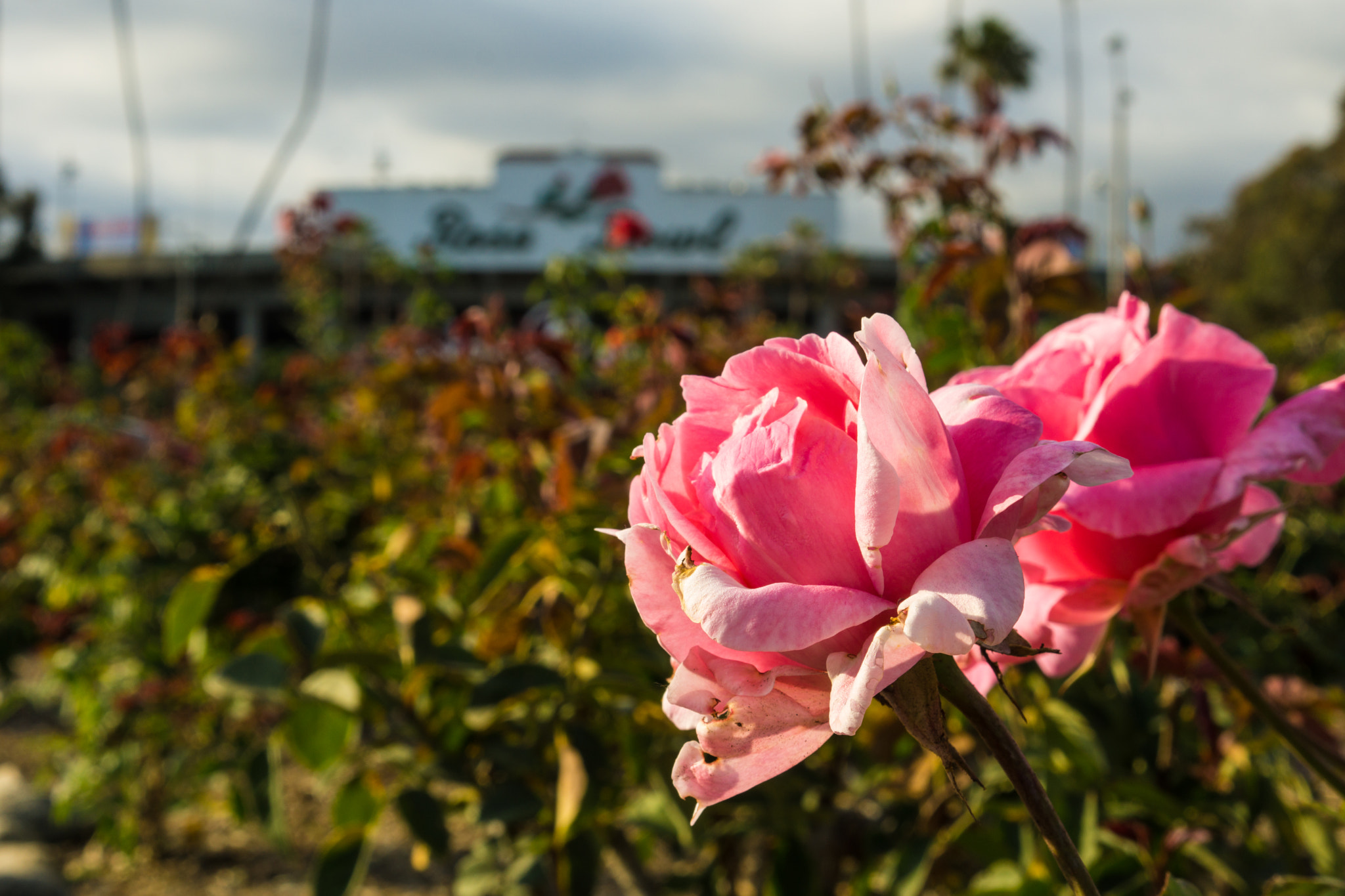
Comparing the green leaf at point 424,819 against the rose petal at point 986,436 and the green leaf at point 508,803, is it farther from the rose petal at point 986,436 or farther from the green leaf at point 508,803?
the rose petal at point 986,436

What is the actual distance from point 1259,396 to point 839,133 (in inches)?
59.8

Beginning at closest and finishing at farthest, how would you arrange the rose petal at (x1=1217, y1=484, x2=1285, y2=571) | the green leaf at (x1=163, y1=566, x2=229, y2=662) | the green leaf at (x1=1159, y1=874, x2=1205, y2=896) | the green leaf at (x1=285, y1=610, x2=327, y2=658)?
the green leaf at (x1=1159, y1=874, x2=1205, y2=896), the rose petal at (x1=1217, y1=484, x2=1285, y2=571), the green leaf at (x1=285, y1=610, x2=327, y2=658), the green leaf at (x1=163, y1=566, x2=229, y2=662)

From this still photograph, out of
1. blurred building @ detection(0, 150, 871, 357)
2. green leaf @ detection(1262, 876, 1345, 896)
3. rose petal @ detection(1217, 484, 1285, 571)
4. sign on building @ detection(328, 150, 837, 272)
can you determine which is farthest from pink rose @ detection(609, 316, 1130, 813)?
sign on building @ detection(328, 150, 837, 272)

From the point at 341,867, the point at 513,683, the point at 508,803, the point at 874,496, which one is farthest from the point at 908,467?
the point at 341,867

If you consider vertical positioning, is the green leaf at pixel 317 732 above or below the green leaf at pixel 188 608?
below

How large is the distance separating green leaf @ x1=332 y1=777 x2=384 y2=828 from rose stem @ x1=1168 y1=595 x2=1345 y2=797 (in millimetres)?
929

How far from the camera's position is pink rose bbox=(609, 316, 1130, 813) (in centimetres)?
32

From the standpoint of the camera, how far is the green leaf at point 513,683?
0.91 m

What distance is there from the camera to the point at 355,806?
1127mm

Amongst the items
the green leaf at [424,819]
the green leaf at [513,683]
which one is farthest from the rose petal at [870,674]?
the green leaf at [424,819]

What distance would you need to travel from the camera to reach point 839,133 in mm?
1883

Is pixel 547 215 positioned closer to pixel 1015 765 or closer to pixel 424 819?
pixel 424 819

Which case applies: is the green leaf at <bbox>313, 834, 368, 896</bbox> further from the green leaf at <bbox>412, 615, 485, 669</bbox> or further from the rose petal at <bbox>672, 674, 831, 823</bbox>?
the rose petal at <bbox>672, 674, 831, 823</bbox>

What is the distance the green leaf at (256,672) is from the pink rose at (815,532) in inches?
27.0
